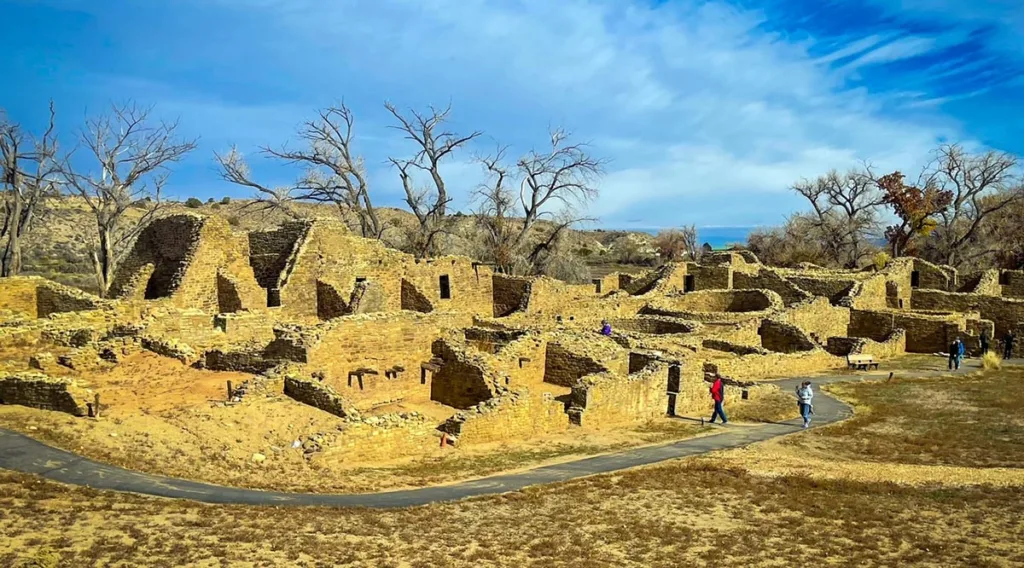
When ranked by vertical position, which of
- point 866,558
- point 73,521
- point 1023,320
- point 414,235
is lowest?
point 866,558

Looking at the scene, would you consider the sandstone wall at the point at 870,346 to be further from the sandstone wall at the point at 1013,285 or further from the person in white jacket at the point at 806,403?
the sandstone wall at the point at 1013,285

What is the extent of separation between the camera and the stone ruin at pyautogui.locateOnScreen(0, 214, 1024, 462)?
16734 mm

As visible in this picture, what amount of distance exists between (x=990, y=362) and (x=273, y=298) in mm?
27515

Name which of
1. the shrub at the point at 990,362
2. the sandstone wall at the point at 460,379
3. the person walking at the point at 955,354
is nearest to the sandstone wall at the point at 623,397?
the sandstone wall at the point at 460,379

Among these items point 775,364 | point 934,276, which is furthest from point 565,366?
point 934,276

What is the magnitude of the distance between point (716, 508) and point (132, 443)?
9434 millimetres

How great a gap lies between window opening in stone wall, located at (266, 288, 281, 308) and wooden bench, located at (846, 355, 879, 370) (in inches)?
849

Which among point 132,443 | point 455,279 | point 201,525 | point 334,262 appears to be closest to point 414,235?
point 455,279

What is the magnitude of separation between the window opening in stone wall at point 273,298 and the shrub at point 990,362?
26884 mm

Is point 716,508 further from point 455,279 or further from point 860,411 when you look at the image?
point 455,279

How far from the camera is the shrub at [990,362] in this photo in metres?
28.9

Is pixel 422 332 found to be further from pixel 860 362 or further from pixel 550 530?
pixel 860 362

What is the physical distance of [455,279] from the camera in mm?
32625

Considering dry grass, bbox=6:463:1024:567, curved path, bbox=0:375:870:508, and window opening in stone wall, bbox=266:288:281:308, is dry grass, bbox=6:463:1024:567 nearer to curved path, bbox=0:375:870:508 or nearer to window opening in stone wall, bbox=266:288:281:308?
curved path, bbox=0:375:870:508
